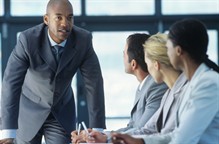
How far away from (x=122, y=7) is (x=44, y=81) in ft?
17.0

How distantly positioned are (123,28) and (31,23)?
1.16 metres

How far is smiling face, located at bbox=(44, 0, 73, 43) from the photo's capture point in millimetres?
3764

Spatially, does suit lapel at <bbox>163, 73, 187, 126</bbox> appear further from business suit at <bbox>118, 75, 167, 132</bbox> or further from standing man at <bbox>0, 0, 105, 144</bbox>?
standing man at <bbox>0, 0, 105, 144</bbox>

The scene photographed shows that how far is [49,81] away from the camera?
156 inches

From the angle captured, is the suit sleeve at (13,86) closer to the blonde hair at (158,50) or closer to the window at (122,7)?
the blonde hair at (158,50)

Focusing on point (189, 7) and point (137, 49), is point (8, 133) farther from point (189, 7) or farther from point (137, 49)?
point (189, 7)

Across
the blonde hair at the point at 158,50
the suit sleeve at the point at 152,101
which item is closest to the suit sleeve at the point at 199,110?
the blonde hair at the point at 158,50

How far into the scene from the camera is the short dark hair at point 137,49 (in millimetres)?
3766

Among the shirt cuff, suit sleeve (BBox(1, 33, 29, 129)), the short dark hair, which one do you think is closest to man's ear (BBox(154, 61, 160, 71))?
the short dark hair

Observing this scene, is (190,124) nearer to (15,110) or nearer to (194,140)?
(194,140)

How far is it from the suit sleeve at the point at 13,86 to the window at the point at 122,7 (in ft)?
16.5

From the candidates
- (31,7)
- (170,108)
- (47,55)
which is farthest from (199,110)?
(31,7)

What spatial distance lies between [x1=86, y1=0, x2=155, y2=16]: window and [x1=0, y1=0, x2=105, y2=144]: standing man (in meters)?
4.89

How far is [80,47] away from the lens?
3963 millimetres
